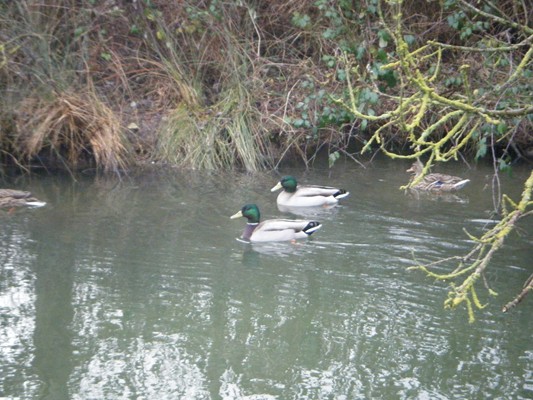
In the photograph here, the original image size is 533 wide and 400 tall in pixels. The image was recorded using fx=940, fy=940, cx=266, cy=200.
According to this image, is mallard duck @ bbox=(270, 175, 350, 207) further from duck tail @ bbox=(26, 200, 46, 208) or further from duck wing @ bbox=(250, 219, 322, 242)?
duck tail @ bbox=(26, 200, 46, 208)

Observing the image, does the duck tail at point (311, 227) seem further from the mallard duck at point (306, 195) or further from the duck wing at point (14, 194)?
the duck wing at point (14, 194)

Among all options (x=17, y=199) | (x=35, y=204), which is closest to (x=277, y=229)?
(x=35, y=204)

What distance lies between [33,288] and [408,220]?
15.3ft

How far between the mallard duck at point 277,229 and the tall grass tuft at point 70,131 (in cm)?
305

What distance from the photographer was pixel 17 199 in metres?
11.1

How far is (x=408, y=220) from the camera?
437 inches

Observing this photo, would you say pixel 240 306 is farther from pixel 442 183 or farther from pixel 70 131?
pixel 70 131

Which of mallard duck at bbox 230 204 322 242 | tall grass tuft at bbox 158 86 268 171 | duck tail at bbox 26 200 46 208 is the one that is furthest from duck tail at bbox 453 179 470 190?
duck tail at bbox 26 200 46 208

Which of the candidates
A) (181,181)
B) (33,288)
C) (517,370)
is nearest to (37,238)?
(33,288)

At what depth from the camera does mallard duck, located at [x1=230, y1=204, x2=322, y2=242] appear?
10.6m

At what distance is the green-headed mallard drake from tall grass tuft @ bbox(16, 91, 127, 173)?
154cm

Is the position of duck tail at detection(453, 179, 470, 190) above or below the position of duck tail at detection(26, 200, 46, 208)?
below

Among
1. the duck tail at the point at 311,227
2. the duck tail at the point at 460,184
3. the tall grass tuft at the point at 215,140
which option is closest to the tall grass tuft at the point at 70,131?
the tall grass tuft at the point at 215,140

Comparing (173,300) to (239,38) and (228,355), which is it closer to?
(228,355)
